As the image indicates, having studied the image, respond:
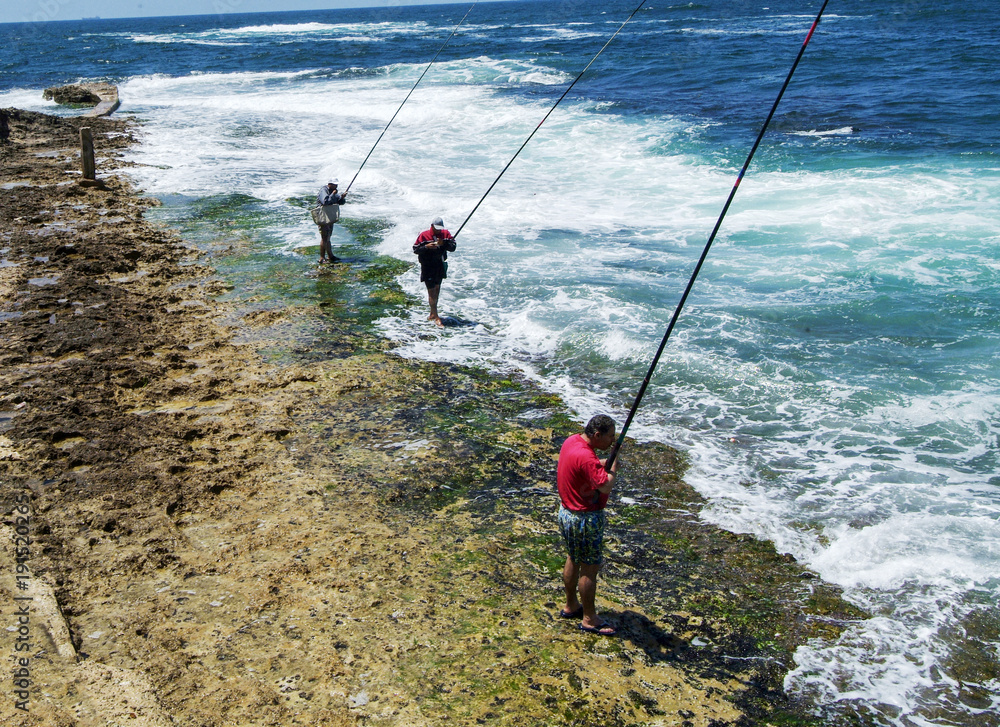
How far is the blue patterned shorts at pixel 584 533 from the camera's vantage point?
4566mm

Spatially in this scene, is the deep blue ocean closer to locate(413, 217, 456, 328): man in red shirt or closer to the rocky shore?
locate(413, 217, 456, 328): man in red shirt

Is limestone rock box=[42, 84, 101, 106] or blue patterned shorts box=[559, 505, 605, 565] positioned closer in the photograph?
blue patterned shorts box=[559, 505, 605, 565]

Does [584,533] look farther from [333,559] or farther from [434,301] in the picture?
[434,301]

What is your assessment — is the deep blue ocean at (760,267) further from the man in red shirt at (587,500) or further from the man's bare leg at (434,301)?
the man in red shirt at (587,500)

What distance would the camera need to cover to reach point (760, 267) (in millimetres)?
11828

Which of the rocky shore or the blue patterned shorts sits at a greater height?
the blue patterned shorts

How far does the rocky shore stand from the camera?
4.19m

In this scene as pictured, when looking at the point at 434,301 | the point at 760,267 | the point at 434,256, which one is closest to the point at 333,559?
the point at 434,301

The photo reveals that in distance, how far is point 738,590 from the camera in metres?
5.32

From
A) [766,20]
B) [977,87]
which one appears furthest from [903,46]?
[766,20]

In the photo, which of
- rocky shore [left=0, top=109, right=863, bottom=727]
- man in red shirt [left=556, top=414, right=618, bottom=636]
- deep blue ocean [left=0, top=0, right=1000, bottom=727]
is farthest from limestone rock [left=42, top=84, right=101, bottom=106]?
man in red shirt [left=556, top=414, right=618, bottom=636]

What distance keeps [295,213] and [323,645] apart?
1126 cm

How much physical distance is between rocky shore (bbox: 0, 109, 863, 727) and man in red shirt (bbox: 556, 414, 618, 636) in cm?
32

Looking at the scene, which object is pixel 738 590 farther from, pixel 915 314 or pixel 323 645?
pixel 915 314
